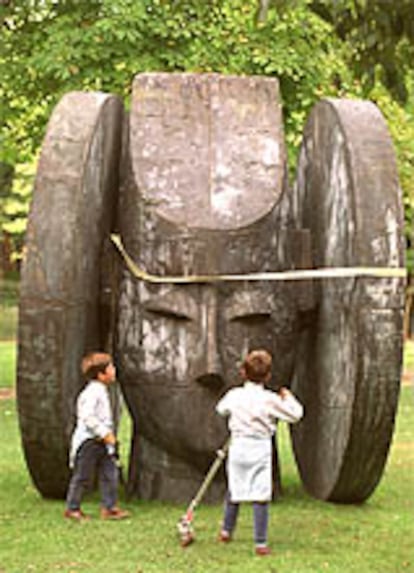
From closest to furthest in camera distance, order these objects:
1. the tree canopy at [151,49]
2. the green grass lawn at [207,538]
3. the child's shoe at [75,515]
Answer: the green grass lawn at [207,538], the child's shoe at [75,515], the tree canopy at [151,49]

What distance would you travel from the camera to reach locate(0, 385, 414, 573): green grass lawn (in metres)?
8.24

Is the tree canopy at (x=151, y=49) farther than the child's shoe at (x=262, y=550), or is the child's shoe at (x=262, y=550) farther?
the tree canopy at (x=151, y=49)

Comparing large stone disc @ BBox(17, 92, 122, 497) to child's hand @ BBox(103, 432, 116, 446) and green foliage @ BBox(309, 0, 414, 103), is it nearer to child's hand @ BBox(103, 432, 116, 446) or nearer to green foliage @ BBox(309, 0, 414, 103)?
child's hand @ BBox(103, 432, 116, 446)

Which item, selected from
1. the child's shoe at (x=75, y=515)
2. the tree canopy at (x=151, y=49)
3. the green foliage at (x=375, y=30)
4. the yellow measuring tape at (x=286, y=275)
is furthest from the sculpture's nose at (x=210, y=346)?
the tree canopy at (x=151, y=49)

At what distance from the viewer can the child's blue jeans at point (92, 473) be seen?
9.63 m

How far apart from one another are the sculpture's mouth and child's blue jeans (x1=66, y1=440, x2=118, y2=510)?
81 cm

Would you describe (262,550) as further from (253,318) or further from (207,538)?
(253,318)

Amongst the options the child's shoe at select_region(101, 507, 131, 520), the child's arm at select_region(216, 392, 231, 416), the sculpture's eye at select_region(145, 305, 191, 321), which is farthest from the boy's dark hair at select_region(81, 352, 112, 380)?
the child's arm at select_region(216, 392, 231, 416)

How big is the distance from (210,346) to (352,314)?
1015mm

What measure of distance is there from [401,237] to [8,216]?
126ft

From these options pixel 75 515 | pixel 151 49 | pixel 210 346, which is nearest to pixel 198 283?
pixel 210 346

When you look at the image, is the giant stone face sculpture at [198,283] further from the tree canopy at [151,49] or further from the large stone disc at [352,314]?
the tree canopy at [151,49]

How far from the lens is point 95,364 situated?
9.67 m

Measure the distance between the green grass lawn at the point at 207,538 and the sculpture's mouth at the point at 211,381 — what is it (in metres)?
0.89
